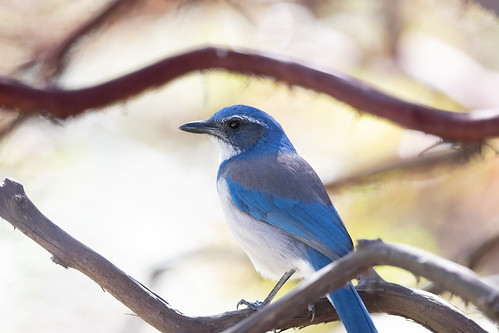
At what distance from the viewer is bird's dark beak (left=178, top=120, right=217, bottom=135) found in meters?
4.73

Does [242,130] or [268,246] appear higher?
[242,130]

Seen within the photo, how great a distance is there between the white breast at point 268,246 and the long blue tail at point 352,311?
20.8 inches

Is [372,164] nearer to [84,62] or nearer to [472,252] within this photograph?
[472,252]

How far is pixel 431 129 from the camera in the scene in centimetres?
397

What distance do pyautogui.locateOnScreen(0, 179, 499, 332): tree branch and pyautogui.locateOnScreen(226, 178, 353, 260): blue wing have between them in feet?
1.08

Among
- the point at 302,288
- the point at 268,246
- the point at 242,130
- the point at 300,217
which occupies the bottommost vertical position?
the point at 302,288

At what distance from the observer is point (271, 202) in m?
4.15

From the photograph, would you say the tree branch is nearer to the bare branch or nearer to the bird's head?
the bare branch

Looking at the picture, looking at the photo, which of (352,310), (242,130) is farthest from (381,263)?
(242,130)

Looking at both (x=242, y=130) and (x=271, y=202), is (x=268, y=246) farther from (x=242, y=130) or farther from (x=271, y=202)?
(x=242, y=130)

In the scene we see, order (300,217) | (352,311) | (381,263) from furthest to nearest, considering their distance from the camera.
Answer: (300,217)
(352,311)
(381,263)

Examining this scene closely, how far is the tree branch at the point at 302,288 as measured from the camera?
78.5 inches

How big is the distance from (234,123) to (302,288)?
2716 mm

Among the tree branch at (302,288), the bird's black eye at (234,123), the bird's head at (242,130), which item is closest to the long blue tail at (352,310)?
the tree branch at (302,288)
